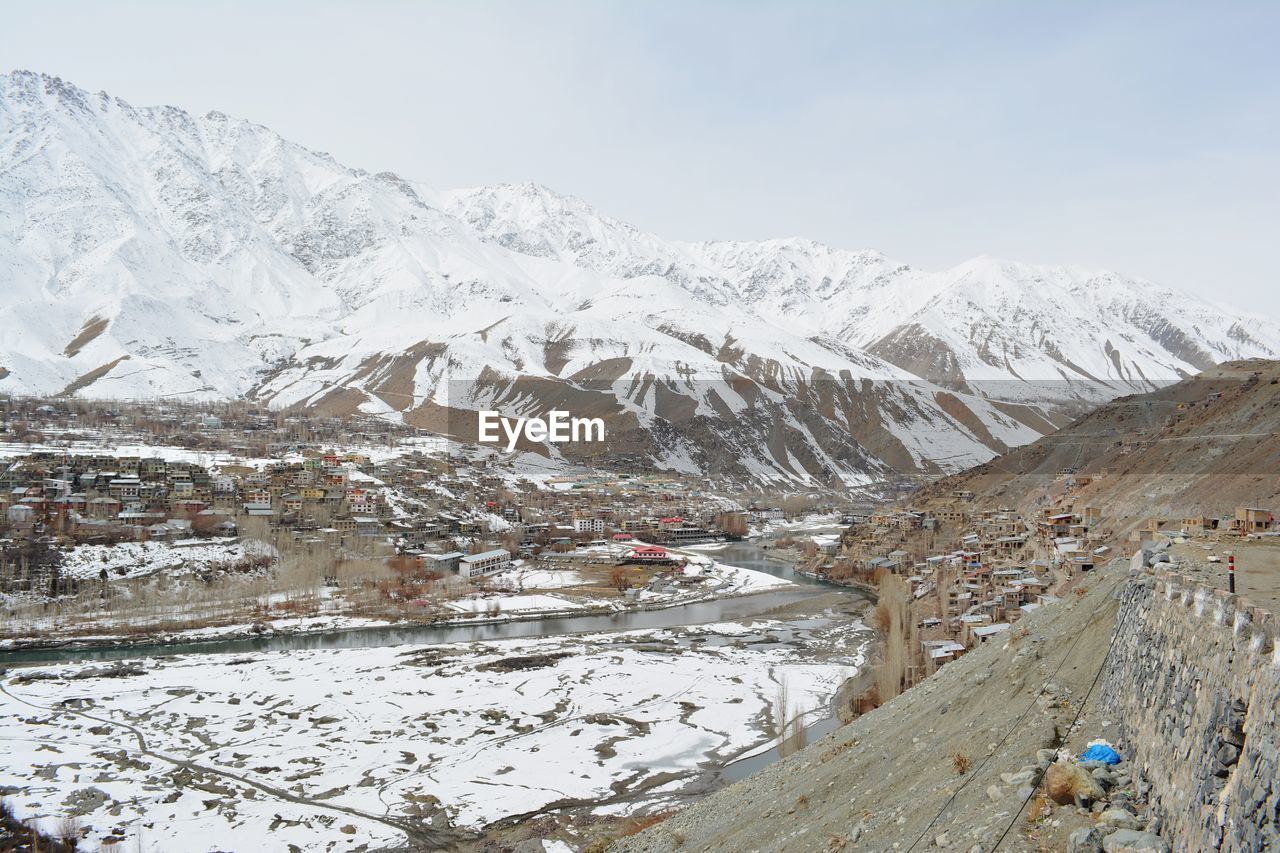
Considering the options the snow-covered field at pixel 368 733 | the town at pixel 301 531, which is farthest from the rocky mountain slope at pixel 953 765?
the town at pixel 301 531

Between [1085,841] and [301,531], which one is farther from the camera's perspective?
[301,531]

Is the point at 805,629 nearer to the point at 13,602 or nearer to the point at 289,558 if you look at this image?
the point at 289,558

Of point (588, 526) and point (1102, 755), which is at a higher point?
point (1102, 755)

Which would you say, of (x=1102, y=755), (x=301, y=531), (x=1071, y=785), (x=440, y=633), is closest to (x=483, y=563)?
(x=301, y=531)

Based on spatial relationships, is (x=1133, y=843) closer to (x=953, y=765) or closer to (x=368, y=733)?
(x=953, y=765)

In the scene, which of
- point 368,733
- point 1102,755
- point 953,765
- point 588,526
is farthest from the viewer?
point 588,526

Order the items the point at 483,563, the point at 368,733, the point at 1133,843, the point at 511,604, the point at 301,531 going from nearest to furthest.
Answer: the point at 1133,843 → the point at 368,733 → the point at 511,604 → the point at 483,563 → the point at 301,531

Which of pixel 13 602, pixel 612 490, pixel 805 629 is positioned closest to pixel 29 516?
pixel 13 602
